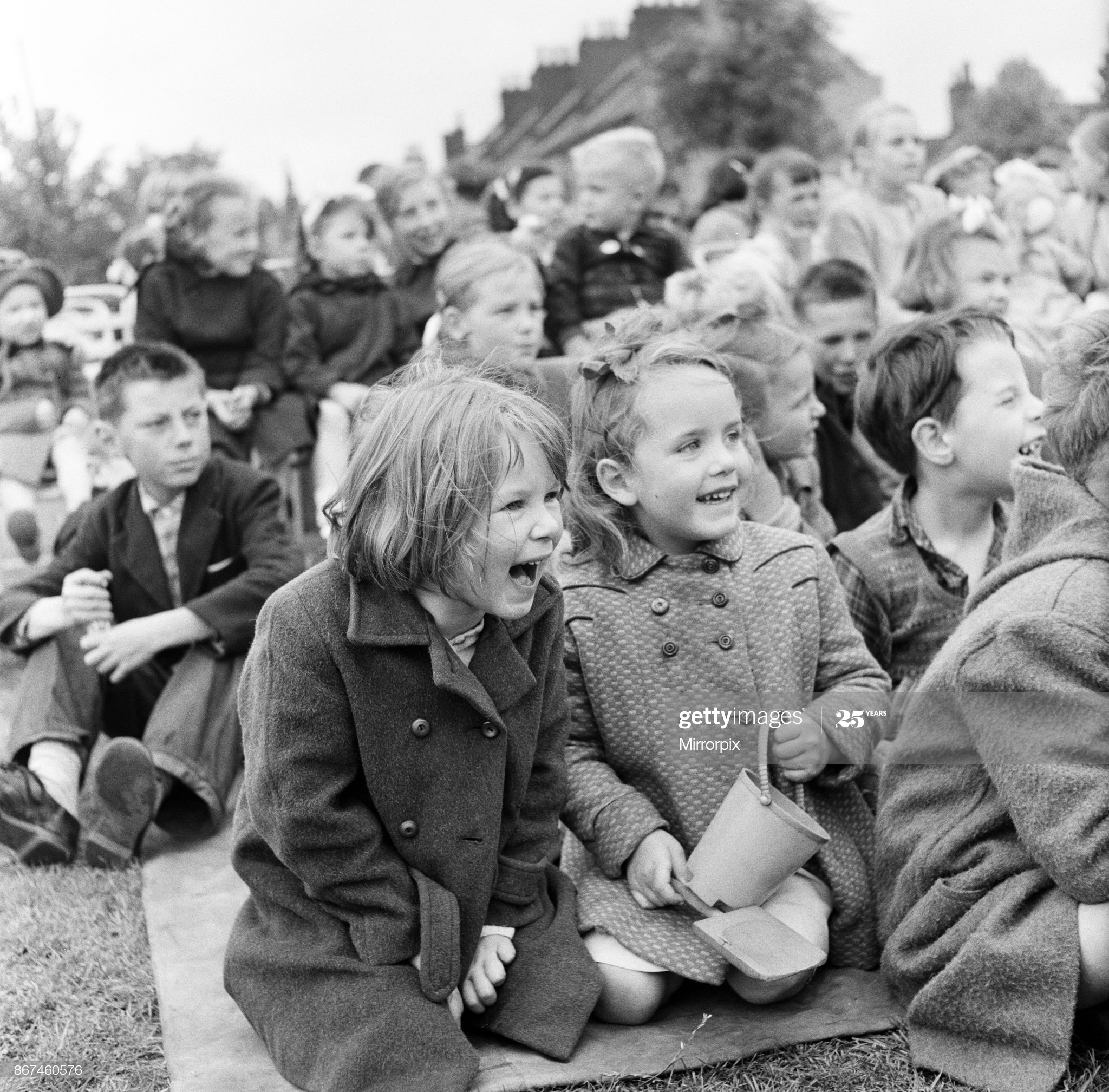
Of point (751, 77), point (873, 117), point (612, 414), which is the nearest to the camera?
point (612, 414)

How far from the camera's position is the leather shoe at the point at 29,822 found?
10.9ft

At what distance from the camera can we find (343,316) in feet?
19.4

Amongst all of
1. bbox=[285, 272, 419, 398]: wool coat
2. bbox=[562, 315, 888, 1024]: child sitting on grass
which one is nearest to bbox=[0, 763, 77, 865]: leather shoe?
bbox=[562, 315, 888, 1024]: child sitting on grass

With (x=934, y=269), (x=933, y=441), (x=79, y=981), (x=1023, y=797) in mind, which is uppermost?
(x=934, y=269)

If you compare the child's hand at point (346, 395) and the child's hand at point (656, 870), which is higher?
the child's hand at point (346, 395)

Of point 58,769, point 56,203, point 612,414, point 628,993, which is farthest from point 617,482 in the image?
point 56,203

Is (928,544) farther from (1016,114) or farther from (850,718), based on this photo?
(1016,114)

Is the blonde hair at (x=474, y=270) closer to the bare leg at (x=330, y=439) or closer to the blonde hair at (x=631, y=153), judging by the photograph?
the bare leg at (x=330, y=439)

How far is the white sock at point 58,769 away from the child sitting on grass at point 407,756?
3.59 feet

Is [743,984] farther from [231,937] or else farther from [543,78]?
[543,78]

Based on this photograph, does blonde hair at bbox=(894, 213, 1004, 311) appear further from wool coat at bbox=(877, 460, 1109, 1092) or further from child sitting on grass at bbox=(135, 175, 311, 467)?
wool coat at bbox=(877, 460, 1109, 1092)

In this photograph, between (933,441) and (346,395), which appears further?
(346,395)

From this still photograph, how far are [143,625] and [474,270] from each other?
1.42 meters

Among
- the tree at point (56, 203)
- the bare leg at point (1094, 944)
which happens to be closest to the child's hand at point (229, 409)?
the tree at point (56, 203)
